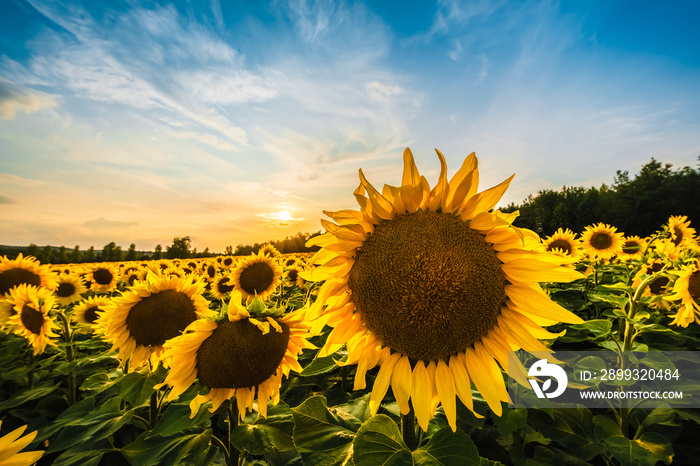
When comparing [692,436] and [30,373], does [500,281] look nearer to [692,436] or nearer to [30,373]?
[692,436]

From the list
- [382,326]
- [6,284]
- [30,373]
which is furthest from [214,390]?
[6,284]

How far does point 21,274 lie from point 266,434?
6.42 metres

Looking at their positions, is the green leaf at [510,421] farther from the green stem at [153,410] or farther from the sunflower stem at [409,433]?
the green stem at [153,410]

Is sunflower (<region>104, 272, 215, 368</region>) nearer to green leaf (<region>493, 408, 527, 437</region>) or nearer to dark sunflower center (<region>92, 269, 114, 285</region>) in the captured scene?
green leaf (<region>493, 408, 527, 437</region>)

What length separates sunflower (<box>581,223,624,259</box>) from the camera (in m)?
7.38

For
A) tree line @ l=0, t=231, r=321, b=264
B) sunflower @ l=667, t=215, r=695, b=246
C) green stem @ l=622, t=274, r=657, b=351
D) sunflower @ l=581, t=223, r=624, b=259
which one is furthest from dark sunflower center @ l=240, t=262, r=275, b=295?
tree line @ l=0, t=231, r=321, b=264

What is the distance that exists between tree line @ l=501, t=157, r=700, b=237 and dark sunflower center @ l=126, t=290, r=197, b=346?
43986 mm

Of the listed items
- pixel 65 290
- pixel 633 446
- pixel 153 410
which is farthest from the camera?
pixel 65 290

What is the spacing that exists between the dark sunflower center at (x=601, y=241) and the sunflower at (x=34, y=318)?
1024 cm

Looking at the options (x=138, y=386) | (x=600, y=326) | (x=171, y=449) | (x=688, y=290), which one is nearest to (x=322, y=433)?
(x=171, y=449)

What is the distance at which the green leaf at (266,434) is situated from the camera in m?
1.93

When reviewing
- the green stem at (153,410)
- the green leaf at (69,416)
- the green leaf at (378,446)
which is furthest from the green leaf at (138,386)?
the green leaf at (378,446)

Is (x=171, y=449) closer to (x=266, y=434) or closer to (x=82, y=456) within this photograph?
(x=266, y=434)

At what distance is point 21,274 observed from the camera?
5727mm
